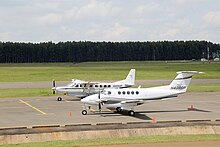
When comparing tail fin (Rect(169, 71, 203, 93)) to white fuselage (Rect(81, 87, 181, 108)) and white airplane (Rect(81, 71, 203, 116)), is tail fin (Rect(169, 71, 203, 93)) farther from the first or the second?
white fuselage (Rect(81, 87, 181, 108))

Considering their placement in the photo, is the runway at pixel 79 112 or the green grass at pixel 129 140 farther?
the runway at pixel 79 112

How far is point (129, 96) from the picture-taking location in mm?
41969

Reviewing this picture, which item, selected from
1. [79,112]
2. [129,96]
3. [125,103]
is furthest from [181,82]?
[79,112]

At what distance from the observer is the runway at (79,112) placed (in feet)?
122

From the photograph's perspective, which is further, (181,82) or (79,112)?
(181,82)

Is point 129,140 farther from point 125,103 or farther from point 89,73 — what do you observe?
point 89,73

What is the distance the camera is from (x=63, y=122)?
118 feet

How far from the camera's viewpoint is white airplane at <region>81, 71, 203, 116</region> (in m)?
41.0

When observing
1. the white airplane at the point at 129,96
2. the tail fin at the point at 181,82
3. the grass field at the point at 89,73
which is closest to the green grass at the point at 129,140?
the white airplane at the point at 129,96

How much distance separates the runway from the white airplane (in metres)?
0.81

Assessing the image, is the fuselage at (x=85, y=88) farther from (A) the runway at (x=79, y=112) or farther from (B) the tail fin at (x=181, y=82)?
(B) the tail fin at (x=181, y=82)

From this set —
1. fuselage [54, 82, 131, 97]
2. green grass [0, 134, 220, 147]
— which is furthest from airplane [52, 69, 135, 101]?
green grass [0, 134, 220, 147]

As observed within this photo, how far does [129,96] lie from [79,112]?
4.90 m

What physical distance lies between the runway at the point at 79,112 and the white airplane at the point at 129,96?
808 mm
